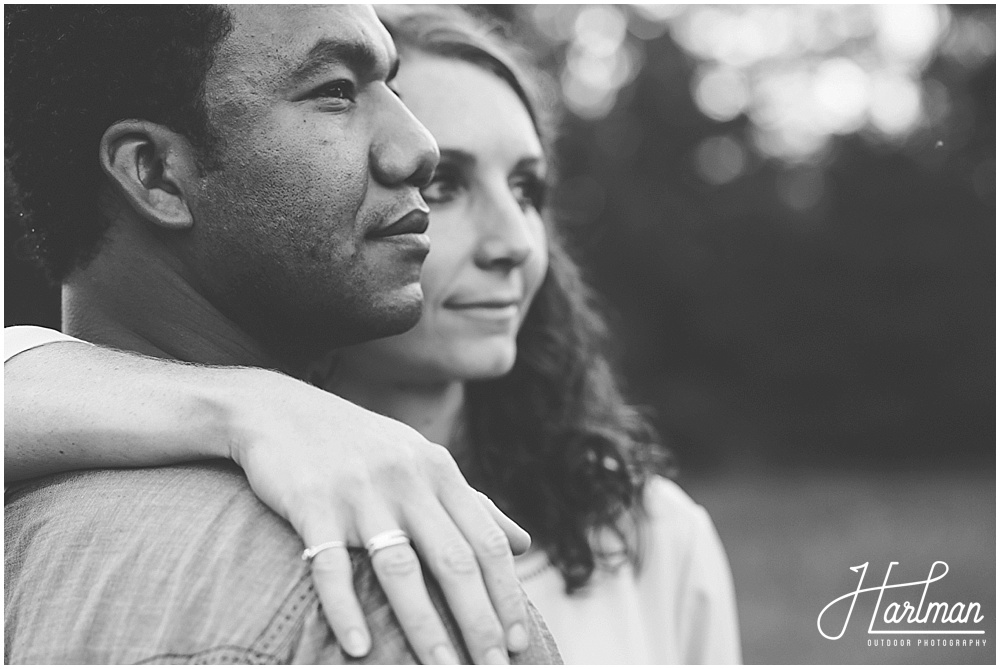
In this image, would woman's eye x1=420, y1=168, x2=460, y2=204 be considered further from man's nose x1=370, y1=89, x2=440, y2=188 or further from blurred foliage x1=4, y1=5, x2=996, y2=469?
blurred foliage x1=4, y1=5, x2=996, y2=469

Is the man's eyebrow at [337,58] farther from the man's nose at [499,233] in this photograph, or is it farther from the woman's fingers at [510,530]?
the man's nose at [499,233]

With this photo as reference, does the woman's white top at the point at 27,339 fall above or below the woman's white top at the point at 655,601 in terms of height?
above

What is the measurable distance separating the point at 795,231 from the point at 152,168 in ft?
47.5

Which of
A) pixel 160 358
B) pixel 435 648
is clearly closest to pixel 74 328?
pixel 160 358

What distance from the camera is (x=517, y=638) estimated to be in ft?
4.16

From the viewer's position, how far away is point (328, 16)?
1.66 meters

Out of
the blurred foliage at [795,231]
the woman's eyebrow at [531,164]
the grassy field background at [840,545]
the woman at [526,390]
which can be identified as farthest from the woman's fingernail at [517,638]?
the blurred foliage at [795,231]

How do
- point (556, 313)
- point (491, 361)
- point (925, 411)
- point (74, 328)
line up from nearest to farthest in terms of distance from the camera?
1. point (74, 328)
2. point (491, 361)
3. point (556, 313)
4. point (925, 411)

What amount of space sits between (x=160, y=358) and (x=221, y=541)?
1.86ft

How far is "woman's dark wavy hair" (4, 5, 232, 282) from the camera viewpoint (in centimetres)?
162

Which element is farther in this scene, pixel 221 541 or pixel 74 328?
pixel 74 328

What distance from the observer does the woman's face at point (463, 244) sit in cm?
256

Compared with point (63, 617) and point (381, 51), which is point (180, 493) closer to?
point (63, 617)

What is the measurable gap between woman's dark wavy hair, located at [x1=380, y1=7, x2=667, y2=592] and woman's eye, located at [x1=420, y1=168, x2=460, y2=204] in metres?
0.39
